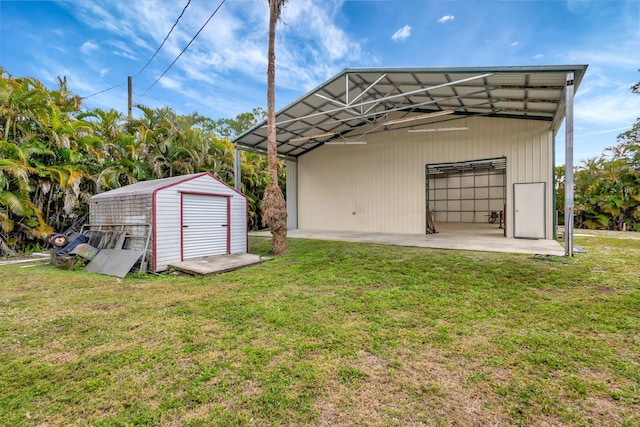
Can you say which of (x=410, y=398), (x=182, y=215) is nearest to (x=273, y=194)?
(x=182, y=215)

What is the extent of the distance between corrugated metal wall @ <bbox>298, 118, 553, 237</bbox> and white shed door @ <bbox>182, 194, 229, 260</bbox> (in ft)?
22.1

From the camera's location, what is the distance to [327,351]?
2.36m

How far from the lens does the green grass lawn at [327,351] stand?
170cm

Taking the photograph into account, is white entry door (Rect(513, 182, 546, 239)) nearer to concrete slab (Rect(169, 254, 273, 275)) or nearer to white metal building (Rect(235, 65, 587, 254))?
white metal building (Rect(235, 65, 587, 254))

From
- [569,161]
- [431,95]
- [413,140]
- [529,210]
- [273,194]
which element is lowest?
[529,210]

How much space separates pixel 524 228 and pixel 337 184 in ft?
23.5

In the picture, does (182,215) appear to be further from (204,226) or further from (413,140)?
(413,140)

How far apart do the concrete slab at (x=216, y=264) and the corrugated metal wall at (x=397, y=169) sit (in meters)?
6.58

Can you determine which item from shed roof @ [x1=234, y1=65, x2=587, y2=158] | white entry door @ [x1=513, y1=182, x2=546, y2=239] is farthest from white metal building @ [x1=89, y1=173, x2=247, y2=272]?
white entry door @ [x1=513, y1=182, x2=546, y2=239]

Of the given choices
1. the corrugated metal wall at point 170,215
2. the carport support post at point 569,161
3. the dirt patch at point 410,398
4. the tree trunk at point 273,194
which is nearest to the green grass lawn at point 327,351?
the dirt patch at point 410,398

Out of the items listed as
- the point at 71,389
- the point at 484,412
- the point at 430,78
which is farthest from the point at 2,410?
the point at 430,78

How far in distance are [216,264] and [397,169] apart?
26.7ft

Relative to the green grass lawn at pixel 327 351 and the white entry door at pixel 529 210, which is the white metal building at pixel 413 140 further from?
the green grass lawn at pixel 327 351

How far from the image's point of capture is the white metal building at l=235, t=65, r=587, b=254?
712cm
